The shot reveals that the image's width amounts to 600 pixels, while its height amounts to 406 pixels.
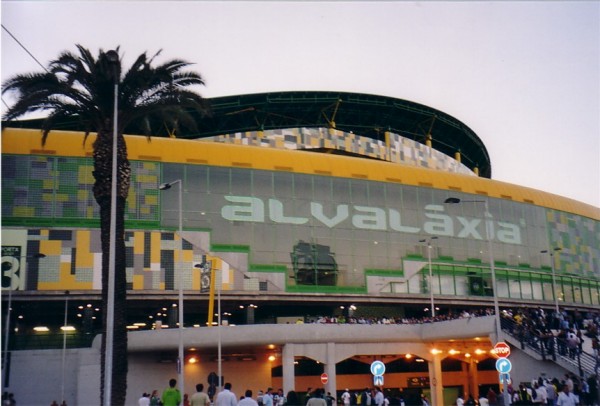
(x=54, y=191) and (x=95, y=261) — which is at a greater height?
(x=54, y=191)

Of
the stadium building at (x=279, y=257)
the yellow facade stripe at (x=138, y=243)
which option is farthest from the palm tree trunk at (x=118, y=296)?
the yellow facade stripe at (x=138, y=243)

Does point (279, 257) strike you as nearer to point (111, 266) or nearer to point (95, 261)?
point (95, 261)

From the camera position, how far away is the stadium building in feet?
145

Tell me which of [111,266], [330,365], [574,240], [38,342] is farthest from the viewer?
[574,240]

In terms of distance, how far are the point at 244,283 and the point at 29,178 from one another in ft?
54.4

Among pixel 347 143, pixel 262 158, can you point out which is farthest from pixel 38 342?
pixel 347 143

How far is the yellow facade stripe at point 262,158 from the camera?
167ft

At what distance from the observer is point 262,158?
56.1m

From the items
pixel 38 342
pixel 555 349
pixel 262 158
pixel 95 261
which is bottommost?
pixel 555 349

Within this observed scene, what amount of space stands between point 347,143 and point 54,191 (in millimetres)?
28108

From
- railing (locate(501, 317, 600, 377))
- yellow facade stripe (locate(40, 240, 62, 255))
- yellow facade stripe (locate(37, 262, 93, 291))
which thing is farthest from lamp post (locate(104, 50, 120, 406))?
yellow facade stripe (locate(40, 240, 62, 255))

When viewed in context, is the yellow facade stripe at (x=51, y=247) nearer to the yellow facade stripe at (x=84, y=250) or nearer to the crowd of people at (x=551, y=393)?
the yellow facade stripe at (x=84, y=250)

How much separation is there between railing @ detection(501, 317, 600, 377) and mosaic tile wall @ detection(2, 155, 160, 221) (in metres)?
25.9

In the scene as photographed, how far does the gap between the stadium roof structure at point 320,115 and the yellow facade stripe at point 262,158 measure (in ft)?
26.9
